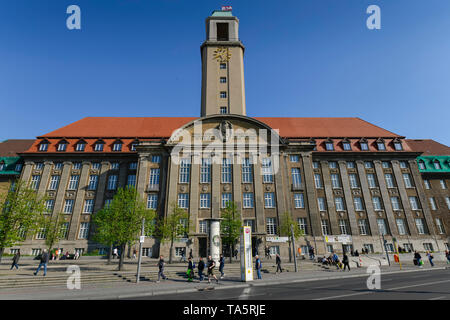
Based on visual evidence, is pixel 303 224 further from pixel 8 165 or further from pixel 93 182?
pixel 8 165

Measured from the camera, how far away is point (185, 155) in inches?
1406

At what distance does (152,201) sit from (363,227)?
107ft

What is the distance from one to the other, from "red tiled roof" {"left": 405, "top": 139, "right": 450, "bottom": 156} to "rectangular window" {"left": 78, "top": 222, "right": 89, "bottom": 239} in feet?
200

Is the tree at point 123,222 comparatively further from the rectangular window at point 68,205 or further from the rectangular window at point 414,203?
the rectangular window at point 414,203

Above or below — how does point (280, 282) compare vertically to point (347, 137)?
below

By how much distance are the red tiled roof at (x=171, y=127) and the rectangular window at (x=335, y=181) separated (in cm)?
→ 788

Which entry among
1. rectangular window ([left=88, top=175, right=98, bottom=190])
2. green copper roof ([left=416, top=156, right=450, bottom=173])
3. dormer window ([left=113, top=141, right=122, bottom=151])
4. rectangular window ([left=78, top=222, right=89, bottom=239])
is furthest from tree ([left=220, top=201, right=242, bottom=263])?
green copper roof ([left=416, top=156, right=450, bottom=173])

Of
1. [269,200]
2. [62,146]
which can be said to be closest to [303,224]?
[269,200]

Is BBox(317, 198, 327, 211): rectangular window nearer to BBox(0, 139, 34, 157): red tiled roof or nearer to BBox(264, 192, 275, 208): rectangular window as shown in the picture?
BBox(264, 192, 275, 208): rectangular window

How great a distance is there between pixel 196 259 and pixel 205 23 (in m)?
46.9

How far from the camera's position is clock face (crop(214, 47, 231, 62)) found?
45.4 m

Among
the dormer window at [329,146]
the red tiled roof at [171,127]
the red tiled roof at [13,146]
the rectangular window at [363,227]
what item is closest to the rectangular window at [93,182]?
the red tiled roof at [171,127]
